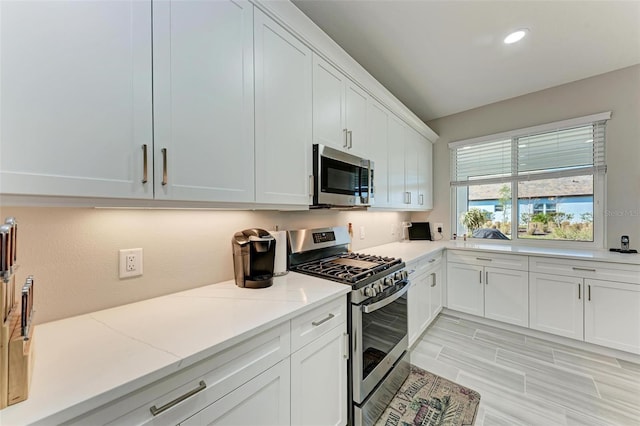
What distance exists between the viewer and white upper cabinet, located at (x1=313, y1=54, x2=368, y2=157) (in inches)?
68.2

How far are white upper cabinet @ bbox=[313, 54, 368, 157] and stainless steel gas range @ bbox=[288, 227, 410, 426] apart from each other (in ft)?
2.37

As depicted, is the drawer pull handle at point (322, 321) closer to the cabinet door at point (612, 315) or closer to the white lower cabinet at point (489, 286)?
the white lower cabinet at point (489, 286)

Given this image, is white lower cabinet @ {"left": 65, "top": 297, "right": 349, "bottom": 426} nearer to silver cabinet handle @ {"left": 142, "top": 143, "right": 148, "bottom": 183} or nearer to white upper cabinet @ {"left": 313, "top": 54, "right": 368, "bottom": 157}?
silver cabinet handle @ {"left": 142, "top": 143, "right": 148, "bottom": 183}

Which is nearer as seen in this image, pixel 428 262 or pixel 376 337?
pixel 376 337

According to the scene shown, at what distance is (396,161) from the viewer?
2.82m

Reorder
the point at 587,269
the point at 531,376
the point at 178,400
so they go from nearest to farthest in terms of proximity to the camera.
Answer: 1. the point at 178,400
2. the point at 531,376
3. the point at 587,269

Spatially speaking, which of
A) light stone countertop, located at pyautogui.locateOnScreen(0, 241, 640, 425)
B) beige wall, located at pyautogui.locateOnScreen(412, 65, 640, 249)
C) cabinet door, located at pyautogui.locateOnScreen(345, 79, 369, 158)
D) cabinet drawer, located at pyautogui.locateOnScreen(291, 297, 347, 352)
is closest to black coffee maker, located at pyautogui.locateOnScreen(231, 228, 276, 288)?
light stone countertop, located at pyautogui.locateOnScreen(0, 241, 640, 425)

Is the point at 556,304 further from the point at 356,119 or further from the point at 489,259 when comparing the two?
the point at 356,119

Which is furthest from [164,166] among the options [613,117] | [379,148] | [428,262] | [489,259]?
[613,117]

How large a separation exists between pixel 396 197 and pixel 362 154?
2.74 feet

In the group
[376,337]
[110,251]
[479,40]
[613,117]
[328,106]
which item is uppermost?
[479,40]

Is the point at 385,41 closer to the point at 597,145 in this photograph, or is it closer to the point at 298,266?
the point at 298,266

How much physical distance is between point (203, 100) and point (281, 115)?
18.3 inches

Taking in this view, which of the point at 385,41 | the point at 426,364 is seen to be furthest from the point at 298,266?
the point at 385,41
